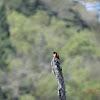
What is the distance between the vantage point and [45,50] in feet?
193

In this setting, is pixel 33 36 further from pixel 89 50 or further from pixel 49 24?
pixel 49 24

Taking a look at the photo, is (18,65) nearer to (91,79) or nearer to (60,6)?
(91,79)

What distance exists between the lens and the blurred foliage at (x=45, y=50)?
4506 centimetres

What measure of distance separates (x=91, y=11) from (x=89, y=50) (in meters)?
16.3

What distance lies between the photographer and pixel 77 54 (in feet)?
211

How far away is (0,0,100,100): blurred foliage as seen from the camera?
45.1 meters

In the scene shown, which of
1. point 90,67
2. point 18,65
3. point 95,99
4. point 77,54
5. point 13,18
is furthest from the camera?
point 13,18

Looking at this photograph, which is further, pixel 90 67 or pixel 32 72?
pixel 90 67

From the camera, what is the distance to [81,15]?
80438 mm

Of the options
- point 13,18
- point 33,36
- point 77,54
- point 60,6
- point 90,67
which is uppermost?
point 60,6

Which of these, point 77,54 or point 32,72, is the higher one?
point 77,54

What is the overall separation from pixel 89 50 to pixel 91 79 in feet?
47.2

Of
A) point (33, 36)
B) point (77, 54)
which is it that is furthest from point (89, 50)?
point (33, 36)

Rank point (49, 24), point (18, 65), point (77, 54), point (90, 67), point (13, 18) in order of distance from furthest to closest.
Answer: point (49, 24) → point (13, 18) → point (77, 54) → point (90, 67) → point (18, 65)
